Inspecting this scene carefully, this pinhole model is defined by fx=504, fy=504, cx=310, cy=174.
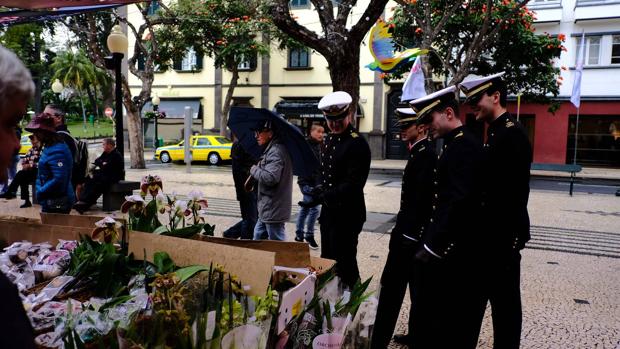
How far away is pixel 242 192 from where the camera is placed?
6.80 metres

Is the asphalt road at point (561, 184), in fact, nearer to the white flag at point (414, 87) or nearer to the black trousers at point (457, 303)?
the white flag at point (414, 87)

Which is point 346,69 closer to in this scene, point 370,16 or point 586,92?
point 370,16

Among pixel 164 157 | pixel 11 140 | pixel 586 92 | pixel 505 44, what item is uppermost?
pixel 505 44

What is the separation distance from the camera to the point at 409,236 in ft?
11.2

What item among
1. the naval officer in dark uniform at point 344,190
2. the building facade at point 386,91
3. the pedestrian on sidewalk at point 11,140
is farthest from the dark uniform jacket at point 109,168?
the building facade at point 386,91

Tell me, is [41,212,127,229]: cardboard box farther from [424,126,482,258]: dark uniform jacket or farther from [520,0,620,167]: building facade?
[520,0,620,167]: building facade

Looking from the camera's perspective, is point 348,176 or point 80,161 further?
point 80,161

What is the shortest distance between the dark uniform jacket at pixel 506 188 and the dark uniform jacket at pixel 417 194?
1.50 feet

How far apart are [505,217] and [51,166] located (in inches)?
165

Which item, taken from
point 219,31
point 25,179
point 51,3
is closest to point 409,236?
point 51,3

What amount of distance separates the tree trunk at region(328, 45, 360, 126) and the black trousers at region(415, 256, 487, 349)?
4.12m

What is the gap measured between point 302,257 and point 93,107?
202 feet

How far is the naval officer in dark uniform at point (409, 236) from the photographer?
11.1 ft

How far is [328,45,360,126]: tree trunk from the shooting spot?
688 centimetres
